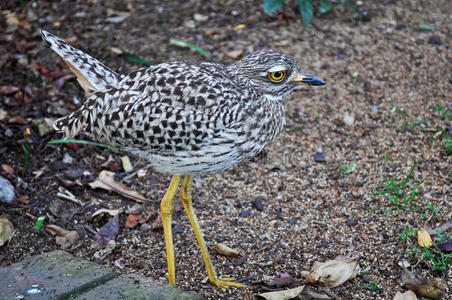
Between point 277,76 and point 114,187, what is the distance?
188 centimetres

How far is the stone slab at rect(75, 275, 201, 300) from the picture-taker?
301cm

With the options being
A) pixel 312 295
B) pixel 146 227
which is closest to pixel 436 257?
pixel 312 295

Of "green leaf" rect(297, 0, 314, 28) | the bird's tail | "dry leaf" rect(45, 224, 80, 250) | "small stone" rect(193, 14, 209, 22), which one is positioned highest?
the bird's tail

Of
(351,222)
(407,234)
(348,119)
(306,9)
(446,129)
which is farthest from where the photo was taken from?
(306,9)

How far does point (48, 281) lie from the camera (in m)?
3.12

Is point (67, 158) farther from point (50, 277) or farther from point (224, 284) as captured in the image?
point (224, 284)

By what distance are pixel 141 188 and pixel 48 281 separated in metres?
1.71

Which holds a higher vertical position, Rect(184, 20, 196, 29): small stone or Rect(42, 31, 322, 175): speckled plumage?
Rect(42, 31, 322, 175): speckled plumage

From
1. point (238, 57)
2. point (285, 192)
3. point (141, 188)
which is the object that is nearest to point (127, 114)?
point (141, 188)

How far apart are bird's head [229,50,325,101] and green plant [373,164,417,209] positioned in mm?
1280

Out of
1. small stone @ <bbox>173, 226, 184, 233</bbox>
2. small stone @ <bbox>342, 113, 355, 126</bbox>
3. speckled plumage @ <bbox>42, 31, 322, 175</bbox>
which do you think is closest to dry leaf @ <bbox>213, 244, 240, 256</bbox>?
small stone @ <bbox>173, 226, 184, 233</bbox>

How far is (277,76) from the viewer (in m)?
3.72

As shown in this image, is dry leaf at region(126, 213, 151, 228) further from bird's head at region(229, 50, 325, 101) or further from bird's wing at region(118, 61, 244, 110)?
bird's head at region(229, 50, 325, 101)

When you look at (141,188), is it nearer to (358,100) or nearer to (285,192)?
(285,192)
